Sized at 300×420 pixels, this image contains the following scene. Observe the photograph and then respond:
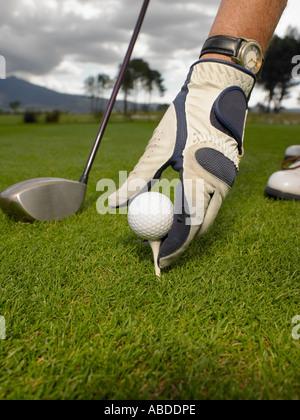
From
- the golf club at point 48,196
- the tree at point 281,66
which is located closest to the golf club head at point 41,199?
the golf club at point 48,196

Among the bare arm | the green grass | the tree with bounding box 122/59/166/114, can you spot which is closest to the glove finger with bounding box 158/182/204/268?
the green grass

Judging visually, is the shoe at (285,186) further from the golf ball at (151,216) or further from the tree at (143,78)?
the tree at (143,78)

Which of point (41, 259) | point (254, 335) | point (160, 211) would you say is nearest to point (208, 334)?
point (254, 335)

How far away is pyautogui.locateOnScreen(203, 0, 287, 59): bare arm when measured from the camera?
1.66m

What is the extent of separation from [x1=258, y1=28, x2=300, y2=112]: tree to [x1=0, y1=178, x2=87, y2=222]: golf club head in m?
57.9

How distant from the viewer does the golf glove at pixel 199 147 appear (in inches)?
62.0

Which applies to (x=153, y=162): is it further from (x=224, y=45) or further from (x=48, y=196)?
(x=48, y=196)

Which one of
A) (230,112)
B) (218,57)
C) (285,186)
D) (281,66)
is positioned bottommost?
(285,186)

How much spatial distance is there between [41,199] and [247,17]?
184cm

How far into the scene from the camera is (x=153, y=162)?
1733mm

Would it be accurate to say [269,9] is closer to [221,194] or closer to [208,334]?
[221,194]

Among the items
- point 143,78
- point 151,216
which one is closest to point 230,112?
point 151,216

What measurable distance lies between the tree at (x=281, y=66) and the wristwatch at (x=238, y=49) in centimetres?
5777

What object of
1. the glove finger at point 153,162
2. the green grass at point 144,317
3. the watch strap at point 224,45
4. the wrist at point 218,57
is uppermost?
the watch strap at point 224,45
